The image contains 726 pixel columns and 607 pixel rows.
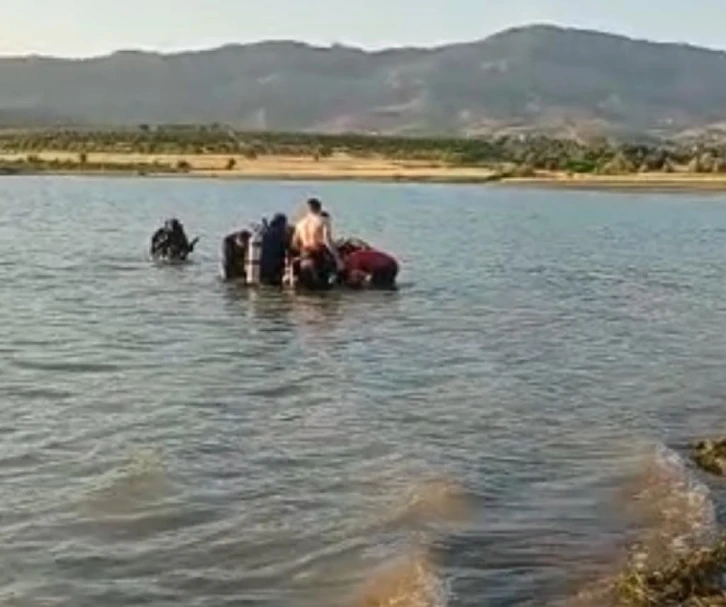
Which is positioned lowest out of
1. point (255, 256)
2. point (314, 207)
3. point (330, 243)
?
point (255, 256)

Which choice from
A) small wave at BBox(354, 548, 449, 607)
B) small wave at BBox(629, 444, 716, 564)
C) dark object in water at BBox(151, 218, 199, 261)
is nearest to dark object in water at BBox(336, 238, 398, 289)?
dark object in water at BBox(151, 218, 199, 261)

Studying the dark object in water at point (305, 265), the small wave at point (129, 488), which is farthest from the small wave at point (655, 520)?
the dark object in water at point (305, 265)

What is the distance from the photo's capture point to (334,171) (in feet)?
311

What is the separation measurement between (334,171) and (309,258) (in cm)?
6664

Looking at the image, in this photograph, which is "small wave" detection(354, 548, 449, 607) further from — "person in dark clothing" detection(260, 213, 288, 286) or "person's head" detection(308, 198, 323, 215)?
"person in dark clothing" detection(260, 213, 288, 286)

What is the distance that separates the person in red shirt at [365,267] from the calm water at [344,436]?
0.54m

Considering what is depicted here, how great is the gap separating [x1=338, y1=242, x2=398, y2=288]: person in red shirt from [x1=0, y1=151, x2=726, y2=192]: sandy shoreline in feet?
170

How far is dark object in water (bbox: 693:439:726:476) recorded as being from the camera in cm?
1355

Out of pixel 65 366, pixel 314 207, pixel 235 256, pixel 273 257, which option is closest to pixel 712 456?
pixel 65 366

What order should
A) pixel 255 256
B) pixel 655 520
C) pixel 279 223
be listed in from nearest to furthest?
pixel 655 520, pixel 279 223, pixel 255 256

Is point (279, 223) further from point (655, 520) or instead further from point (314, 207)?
point (655, 520)

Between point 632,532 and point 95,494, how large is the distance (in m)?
4.11

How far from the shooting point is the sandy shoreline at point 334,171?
83438 mm

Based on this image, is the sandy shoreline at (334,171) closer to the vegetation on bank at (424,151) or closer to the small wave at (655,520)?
the vegetation on bank at (424,151)
